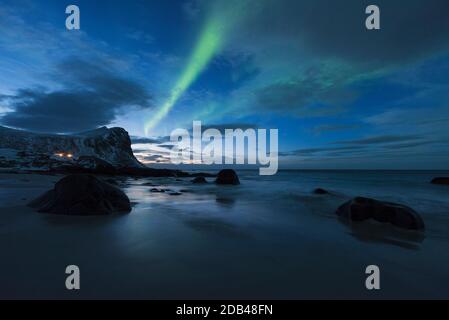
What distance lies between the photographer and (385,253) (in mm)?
4469

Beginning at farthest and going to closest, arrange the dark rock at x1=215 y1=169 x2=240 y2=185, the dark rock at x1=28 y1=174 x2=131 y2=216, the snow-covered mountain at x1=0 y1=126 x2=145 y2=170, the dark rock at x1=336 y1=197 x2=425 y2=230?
the snow-covered mountain at x1=0 y1=126 x2=145 y2=170
the dark rock at x1=215 y1=169 x2=240 y2=185
the dark rock at x1=28 y1=174 x2=131 y2=216
the dark rock at x1=336 y1=197 x2=425 y2=230

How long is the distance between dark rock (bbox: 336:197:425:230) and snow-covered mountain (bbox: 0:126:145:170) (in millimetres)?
62053

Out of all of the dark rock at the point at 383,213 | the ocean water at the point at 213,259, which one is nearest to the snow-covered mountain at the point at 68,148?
the ocean water at the point at 213,259

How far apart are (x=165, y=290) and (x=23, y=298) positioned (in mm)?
1715

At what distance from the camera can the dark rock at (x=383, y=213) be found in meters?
6.49

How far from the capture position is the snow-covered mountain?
57.9 m

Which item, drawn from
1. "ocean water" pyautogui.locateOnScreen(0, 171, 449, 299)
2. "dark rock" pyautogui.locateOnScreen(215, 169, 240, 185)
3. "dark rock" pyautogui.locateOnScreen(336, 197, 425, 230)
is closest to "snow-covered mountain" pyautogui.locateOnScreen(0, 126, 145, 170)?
"dark rock" pyautogui.locateOnScreen(215, 169, 240, 185)

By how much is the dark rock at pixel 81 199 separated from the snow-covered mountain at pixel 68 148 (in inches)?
2198

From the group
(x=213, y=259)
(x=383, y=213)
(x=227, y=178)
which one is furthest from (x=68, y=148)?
(x=383, y=213)

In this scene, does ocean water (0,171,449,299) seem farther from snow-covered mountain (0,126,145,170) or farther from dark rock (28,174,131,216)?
snow-covered mountain (0,126,145,170)

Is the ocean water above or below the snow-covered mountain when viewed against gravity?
below

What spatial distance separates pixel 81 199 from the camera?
727 centimetres

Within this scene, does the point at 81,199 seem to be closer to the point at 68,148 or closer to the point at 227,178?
the point at 227,178
